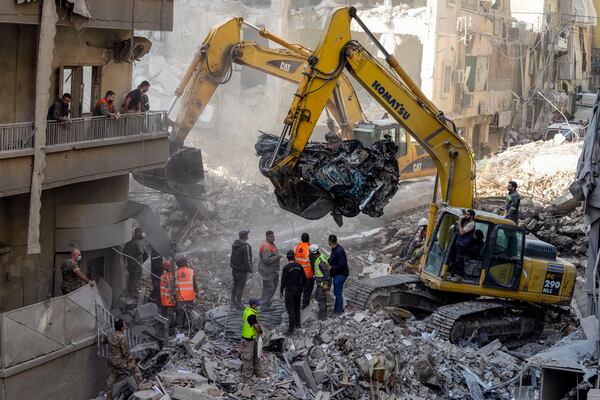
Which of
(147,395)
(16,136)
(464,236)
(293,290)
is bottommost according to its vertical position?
(147,395)

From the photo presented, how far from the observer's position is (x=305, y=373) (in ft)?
49.0

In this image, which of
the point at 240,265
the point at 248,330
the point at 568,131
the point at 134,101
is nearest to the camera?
the point at 248,330

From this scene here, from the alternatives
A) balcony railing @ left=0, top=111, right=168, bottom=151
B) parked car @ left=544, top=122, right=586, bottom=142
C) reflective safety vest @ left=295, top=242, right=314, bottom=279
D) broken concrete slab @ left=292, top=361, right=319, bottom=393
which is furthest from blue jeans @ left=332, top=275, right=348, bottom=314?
parked car @ left=544, top=122, right=586, bottom=142

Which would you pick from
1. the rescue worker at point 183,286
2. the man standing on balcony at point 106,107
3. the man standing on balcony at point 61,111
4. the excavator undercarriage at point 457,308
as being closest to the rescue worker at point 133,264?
the rescue worker at point 183,286

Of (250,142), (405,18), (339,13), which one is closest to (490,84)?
(405,18)

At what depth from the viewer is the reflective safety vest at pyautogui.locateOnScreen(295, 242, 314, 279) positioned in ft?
58.1

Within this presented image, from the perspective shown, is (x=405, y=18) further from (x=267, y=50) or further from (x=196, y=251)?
(x=196, y=251)

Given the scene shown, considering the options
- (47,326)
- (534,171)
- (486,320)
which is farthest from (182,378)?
(534,171)

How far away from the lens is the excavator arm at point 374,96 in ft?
54.7

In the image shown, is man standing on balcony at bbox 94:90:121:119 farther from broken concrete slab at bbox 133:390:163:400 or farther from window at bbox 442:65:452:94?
window at bbox 442:65:452:94

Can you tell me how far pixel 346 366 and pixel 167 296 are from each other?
389cm

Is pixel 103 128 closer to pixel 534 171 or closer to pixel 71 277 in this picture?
pixel 71 277

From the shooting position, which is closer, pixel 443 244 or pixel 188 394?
pixel 188 394

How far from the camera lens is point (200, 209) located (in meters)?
23.9
